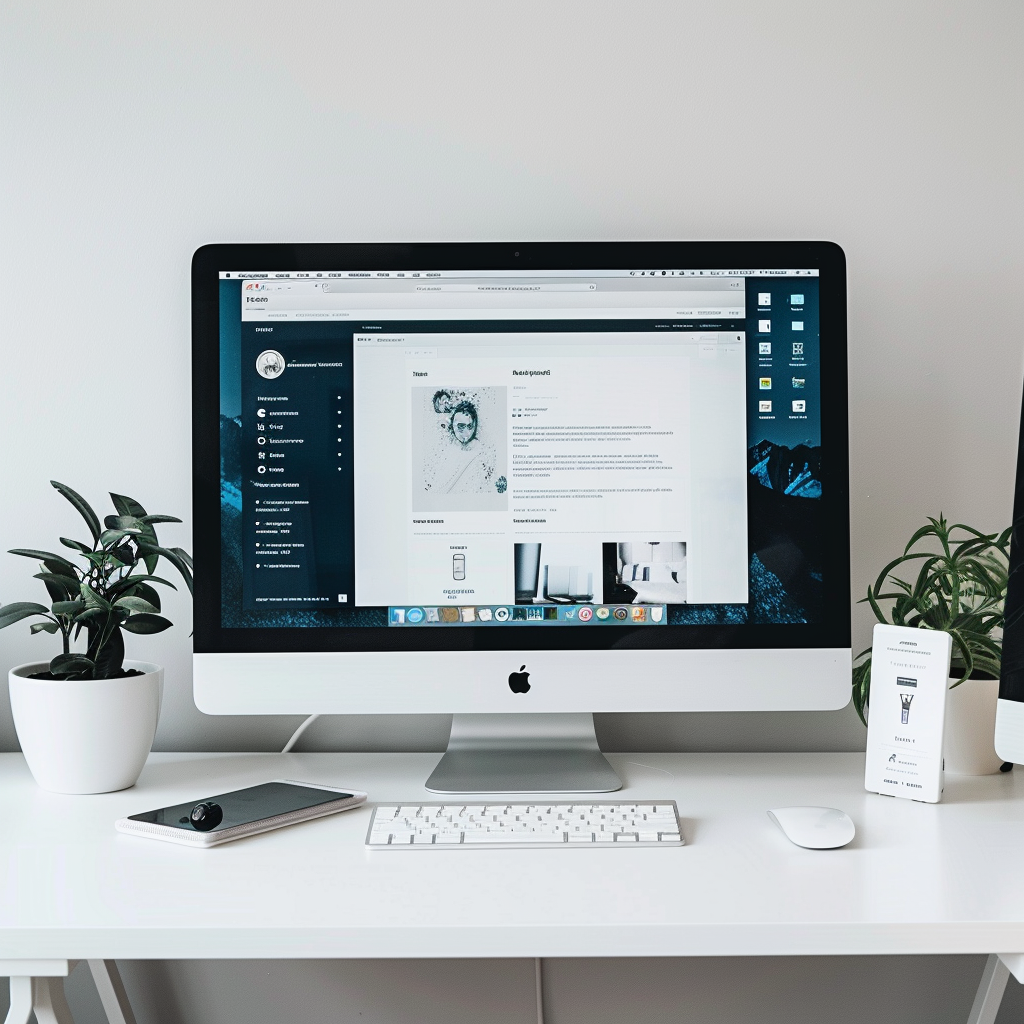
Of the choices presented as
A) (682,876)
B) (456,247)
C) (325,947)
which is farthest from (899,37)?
(325,947)

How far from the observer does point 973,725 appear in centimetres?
103

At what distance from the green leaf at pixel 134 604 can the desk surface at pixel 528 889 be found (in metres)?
0.20

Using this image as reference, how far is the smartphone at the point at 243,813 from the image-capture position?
0.82 meters

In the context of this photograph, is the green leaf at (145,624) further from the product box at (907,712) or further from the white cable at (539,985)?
the product box at (907,712)

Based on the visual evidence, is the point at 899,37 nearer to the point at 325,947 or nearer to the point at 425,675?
the point at 425,675

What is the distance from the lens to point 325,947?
2.09ft

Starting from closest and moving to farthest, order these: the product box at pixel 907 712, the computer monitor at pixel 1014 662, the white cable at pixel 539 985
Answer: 1. the computer monitor at pixel 1014 662
2. the product box at pixel 907 712
3. the white cable at pixel 539 985

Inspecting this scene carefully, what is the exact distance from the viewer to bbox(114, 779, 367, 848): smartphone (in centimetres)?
82

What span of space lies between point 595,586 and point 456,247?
407mm

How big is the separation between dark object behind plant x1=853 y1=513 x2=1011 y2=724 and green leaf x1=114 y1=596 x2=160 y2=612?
82cm

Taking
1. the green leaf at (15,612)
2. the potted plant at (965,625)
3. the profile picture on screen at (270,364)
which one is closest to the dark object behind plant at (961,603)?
the potted plant at (965,625)

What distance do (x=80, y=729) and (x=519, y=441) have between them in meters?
0.56

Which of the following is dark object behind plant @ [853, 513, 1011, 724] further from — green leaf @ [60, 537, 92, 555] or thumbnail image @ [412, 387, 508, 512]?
green leaf @ [60, 537, 92, 555]

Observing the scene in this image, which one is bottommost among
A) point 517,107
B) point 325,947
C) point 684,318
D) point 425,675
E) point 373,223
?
point 325,947
